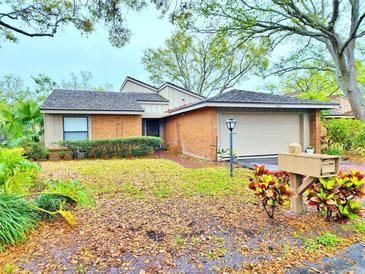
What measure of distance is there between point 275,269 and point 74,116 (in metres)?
13.2

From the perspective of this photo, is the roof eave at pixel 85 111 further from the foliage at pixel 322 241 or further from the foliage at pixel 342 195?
the foliage at pixel 322 241

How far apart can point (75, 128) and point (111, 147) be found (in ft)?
9.37

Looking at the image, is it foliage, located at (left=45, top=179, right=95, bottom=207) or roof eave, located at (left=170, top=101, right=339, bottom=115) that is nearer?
foliage, located at (left=45, top=179, right=95, bottom=207)

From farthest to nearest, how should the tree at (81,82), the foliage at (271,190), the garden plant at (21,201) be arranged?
the tree at (81,82) < the foliage at (271,190) < the garden plant at (21,201)

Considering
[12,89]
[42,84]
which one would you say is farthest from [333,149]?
[12,89]

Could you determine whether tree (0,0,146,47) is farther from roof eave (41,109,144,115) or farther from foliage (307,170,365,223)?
foliage (307,170,365,223)

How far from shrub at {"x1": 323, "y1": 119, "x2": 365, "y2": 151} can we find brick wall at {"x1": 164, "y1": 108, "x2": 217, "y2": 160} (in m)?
7.52

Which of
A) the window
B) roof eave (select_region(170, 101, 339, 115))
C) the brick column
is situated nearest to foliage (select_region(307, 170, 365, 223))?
roof eave (select_region(170, 101, 339, 115))

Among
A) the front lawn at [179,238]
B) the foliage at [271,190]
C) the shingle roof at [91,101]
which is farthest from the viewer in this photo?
the shingle roof at [91,101]

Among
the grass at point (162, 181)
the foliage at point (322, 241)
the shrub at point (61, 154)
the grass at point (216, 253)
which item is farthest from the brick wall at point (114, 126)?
the foliage at point (322, 241)

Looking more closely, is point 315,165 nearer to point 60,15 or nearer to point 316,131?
point 60,15

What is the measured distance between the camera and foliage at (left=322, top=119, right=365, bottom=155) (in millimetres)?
11891

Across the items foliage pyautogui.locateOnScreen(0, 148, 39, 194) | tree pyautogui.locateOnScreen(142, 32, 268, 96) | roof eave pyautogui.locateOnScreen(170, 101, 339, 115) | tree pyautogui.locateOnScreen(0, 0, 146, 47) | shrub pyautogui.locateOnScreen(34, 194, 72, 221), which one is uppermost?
tree pyautogui.locateOnScreen(142, 32, 268, 96)

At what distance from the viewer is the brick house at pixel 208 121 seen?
10.9 m
